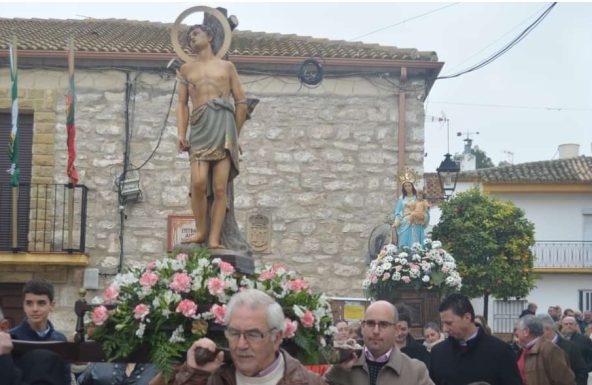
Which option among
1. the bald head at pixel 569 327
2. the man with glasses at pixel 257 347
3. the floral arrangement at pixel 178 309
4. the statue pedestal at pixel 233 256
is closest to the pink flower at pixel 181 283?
the floral arrangement at pixel 178 309

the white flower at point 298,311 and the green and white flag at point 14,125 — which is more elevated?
the green and white flag at point 14,125

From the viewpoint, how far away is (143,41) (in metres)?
17.4

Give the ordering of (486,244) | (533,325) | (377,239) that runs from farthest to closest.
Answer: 1. (486,244)
2. (377,239)
3. (533,325)

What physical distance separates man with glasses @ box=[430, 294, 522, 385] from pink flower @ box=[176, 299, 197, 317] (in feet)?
5.77

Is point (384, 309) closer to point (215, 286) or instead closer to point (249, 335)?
point (215, 286)

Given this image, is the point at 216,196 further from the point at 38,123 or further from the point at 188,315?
the point at 38,123

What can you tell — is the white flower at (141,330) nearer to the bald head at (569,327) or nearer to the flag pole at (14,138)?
the bald head at (569,327)

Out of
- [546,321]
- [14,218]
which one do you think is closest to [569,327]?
[546,321]

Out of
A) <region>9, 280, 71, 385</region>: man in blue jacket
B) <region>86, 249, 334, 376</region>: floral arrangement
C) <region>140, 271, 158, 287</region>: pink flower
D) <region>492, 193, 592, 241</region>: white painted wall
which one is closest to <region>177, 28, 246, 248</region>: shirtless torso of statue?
<region>9, 280, 71, 385</region>: man in blue jacket

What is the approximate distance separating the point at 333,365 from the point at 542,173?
29.9 metres

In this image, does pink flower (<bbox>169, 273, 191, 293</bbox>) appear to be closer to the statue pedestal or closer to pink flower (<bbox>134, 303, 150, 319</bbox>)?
pink flower (<bbox>134, 303, 150, 319</bbox>)

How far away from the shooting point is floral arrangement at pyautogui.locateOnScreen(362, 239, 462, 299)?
495 inches

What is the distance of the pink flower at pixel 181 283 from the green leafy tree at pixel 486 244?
16.8 meters

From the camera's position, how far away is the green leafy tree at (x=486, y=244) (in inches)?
894
